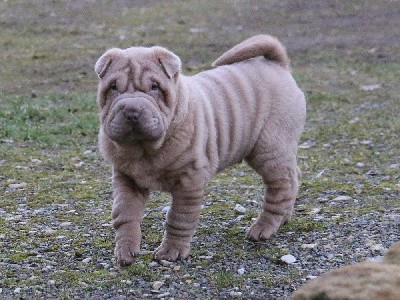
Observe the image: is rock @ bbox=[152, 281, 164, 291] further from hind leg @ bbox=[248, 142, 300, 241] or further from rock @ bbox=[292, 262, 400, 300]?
rock @ bbox=[292, 262, 400, 300]

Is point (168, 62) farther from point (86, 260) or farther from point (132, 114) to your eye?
point (86, 260)

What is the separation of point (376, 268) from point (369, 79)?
10075mm

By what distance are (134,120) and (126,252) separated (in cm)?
92

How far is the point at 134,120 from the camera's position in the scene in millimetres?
5164

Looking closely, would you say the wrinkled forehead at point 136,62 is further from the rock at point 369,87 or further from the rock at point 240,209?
the rock at point 369,87

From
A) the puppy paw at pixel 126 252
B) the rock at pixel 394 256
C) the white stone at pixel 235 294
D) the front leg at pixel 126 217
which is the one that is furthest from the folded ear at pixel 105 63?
the rock at pixel 394 256

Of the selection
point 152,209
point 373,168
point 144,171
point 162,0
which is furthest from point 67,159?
point 162,0

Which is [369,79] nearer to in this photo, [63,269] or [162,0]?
[63,269]

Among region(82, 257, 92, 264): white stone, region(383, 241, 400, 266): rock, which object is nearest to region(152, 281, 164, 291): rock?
region(82, 257, 92, 264): white stone

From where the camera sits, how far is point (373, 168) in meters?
8.54

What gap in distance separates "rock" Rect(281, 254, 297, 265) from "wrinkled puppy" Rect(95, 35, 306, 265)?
0.42 meters

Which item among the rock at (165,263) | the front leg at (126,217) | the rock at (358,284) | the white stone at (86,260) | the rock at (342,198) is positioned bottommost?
the rock at (342,198)

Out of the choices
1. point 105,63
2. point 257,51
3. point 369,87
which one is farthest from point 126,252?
point 369,87

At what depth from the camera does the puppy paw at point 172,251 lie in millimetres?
5699
